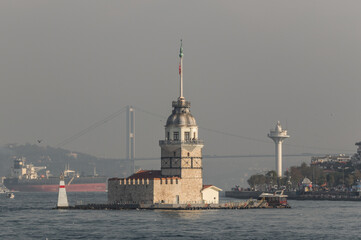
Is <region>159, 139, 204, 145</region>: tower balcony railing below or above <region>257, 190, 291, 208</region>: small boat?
above

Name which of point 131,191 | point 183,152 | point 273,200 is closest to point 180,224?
point 131,191

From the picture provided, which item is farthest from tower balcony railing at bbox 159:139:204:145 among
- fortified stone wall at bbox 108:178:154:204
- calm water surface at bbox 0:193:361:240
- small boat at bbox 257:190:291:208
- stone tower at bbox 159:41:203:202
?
small boat at bbox 257:190:291:208

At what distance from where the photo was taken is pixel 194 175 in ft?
439

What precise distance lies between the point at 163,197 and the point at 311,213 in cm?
2145

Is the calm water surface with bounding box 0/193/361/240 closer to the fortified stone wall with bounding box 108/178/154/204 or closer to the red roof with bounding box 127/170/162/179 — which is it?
the fortified stone wall with bounding box 108/178/154/204

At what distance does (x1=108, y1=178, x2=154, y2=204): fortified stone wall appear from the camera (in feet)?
427

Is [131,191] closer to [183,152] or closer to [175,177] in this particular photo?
[175,177]

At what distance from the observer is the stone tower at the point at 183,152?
133125 millimetres

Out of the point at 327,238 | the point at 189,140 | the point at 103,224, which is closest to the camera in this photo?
the point at 327,238

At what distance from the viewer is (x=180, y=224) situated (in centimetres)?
10869

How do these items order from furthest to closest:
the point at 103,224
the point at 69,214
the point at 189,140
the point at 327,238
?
the point at 189,140
the point at 69,214
the point at 103,224
the point at 327,238

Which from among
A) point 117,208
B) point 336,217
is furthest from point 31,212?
point 336,217

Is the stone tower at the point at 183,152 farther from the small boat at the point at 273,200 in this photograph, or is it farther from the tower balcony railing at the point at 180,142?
the small boat at the point at 273,200

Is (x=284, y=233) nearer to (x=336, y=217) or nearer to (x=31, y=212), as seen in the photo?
(x=336, y=217)
